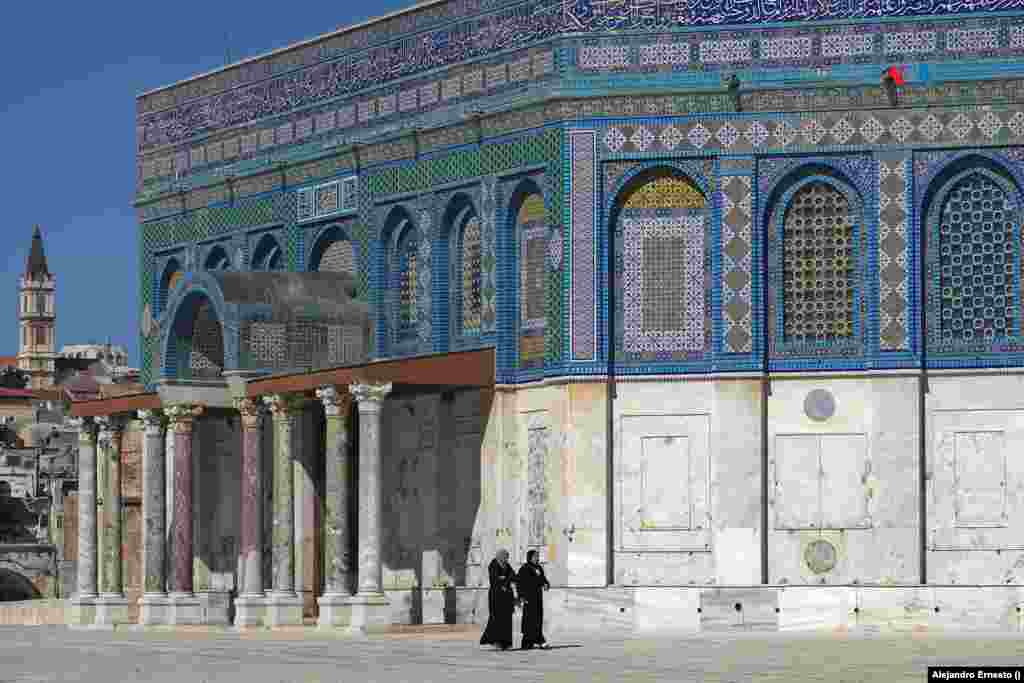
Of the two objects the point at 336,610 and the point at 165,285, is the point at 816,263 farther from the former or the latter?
the point at 165,285

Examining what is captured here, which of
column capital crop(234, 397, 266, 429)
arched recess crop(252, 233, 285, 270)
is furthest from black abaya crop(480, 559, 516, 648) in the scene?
arched recess crop(252, 233, 285, 270)

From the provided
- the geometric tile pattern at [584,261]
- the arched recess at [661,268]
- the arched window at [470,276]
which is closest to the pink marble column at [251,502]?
the arched window at [470,276]

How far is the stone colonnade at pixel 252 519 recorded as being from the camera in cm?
3981

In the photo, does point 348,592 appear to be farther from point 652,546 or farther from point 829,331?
point 829,331

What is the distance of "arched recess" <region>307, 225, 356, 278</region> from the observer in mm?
44938

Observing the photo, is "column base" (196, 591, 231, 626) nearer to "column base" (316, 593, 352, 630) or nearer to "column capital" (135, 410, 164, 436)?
"column capital" (135, 410, 164, 436)

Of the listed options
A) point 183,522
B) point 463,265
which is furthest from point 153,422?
point 463,265

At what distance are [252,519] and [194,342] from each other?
3.72 meters

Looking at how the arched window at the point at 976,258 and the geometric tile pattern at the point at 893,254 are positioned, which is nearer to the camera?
the geometric tile pattern at the point at 893,254

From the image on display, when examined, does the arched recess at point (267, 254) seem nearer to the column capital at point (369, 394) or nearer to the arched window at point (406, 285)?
the arched window at point (406, 285)

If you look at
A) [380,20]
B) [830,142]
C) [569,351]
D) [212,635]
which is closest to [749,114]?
[830,142]

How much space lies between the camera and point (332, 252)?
4541cm

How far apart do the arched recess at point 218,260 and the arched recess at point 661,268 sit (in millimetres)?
10706

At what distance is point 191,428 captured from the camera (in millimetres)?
44625
